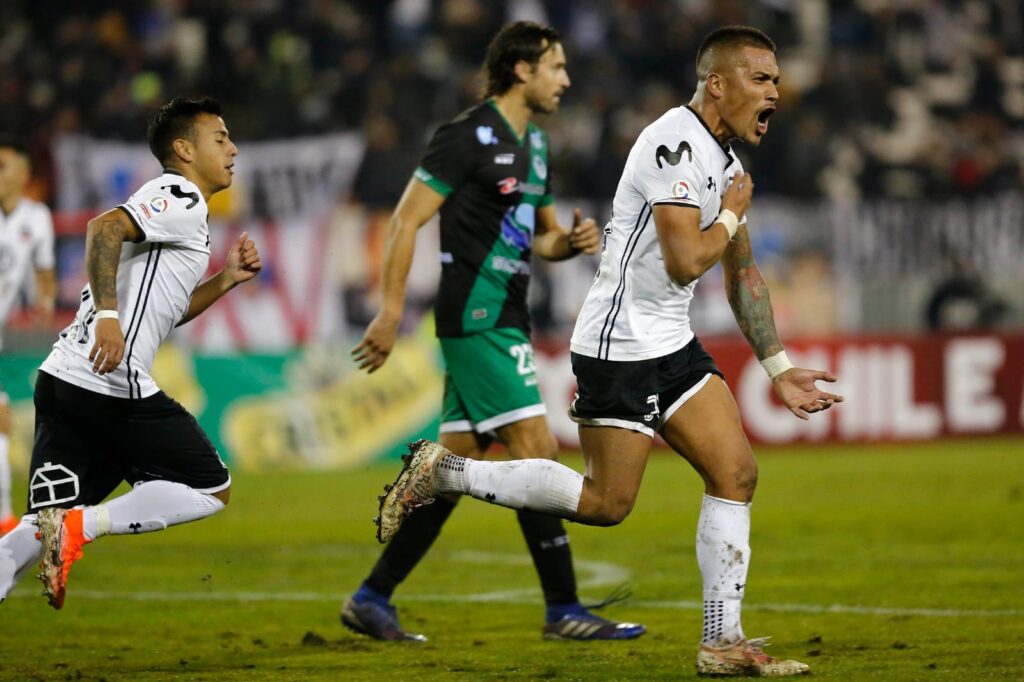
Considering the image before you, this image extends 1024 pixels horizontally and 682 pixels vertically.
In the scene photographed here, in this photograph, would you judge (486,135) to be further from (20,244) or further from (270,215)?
(270,215)

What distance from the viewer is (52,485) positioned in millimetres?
6102

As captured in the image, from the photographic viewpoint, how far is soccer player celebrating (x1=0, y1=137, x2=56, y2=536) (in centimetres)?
983

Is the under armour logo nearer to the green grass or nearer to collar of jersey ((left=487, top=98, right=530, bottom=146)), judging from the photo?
collar of jersey ((left=487, top=98, right=530, bottom=146))

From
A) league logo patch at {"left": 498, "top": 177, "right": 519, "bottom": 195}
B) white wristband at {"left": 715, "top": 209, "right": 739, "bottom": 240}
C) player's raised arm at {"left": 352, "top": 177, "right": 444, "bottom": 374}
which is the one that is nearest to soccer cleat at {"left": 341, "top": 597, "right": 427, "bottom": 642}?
player's raised arm at {"left": 352, "top": 177, "right": 444, "bottom": 374}

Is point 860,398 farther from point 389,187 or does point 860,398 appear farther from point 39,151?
point 39,151

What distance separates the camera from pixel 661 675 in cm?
603

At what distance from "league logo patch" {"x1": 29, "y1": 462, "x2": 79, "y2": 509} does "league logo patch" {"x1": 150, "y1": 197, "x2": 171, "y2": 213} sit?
106 cm

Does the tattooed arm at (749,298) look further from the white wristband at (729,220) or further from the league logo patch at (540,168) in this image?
the league logo patch at (540,168)

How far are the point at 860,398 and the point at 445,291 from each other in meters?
10.4

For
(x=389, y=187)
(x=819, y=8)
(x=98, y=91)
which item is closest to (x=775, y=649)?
(x=389, y=187)

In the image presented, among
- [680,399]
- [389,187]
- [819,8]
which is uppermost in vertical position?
[819,8]

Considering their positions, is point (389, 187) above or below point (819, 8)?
below

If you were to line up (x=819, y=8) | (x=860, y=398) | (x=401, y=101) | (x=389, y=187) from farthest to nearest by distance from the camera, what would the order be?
1. (x=819, y=8)
2. (x=401, y=101)
3. (x=389, y=187)
4. (x=860, y=398)

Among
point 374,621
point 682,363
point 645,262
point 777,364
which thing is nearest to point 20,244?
point 374,621
